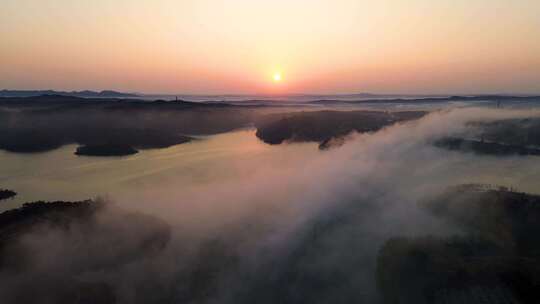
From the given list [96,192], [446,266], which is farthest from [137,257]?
[96,192]

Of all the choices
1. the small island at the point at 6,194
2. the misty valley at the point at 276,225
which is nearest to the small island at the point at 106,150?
the misty valley at the point at 276,225

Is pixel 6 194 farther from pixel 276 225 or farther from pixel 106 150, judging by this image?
pixel 276 225

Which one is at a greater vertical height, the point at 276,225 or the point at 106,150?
the point at 106,150

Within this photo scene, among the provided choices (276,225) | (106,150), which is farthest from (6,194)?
(276,225)

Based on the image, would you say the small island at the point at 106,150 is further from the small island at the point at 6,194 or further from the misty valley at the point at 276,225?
the small island at the point at 6,194

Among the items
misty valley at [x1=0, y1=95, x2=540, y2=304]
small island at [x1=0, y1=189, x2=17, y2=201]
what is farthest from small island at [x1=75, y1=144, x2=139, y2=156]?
small island at [x1=0, y1=189, x2=17, y2=201]

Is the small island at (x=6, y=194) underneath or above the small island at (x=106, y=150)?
underneath

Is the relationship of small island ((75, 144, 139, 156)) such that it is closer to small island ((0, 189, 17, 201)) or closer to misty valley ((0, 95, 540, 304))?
misty valley ((0, 95, 540, 304))

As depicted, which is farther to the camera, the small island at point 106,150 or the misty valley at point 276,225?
the small island at point 106,150
